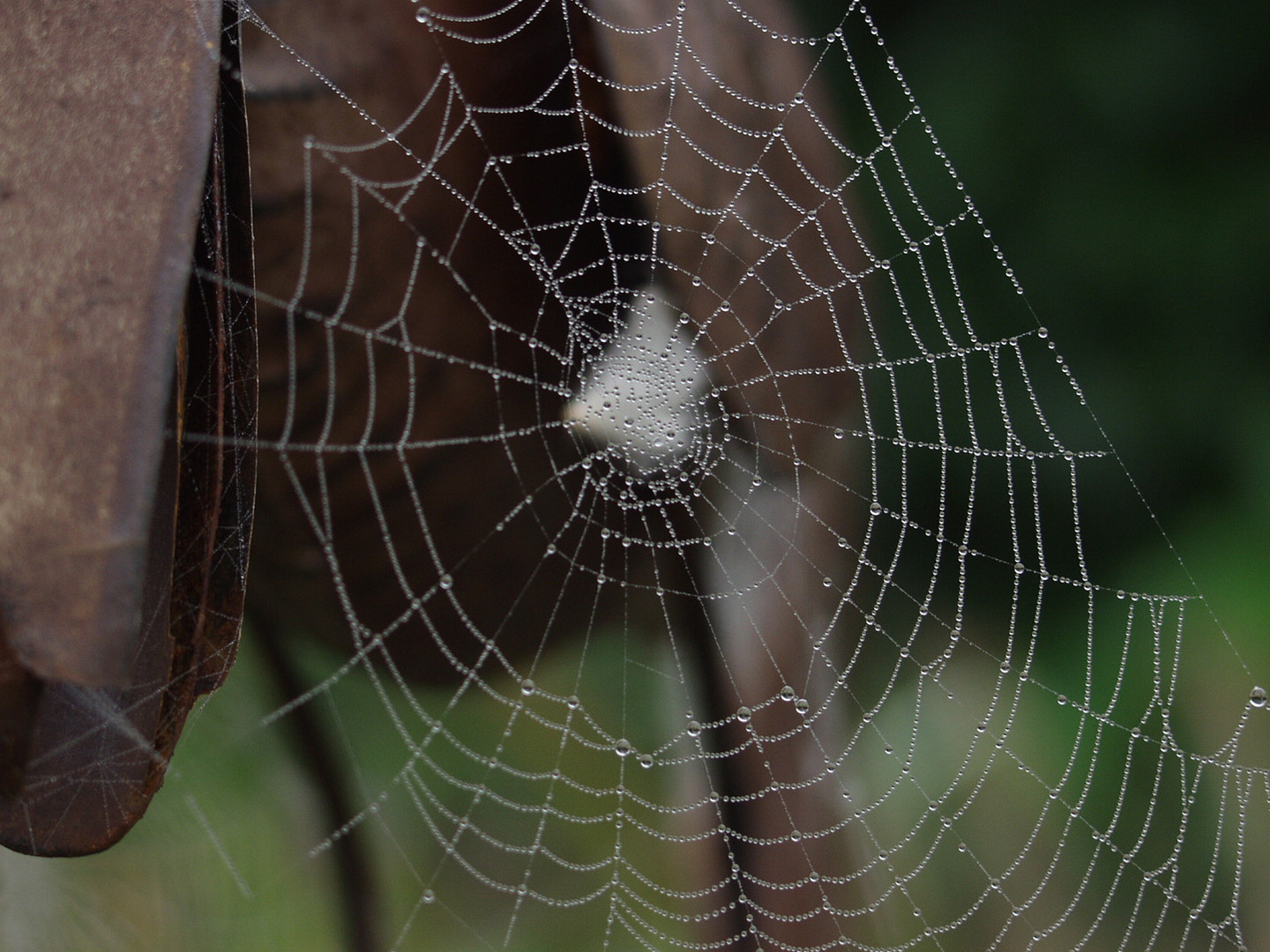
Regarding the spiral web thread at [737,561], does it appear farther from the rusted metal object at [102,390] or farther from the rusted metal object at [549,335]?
the rusted metal object at [102,390]

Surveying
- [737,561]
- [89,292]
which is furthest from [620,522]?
[89,292]

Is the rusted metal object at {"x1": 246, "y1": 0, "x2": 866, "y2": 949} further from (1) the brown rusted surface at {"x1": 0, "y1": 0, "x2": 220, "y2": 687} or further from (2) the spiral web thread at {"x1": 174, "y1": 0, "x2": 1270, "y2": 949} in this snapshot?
(1) the brown rusted surface at {"x1": 0, "y1": 0, "x2": 220, "y2": 687}

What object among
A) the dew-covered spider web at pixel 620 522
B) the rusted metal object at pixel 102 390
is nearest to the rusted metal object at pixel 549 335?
the dew-covered spider web at pixel 620 522

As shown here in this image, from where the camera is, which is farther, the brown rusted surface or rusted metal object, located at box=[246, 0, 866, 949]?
rusted metal object, located at box=[246, 0, 866, 949]

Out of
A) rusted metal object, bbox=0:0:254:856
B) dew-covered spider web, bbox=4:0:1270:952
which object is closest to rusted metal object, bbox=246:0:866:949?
dew-covered spider web, bbox=4:0:1270:952

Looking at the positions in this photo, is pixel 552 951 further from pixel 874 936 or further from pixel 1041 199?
pixel 1041 199

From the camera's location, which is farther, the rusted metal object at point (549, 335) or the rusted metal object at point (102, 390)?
the rusted metal object at point (549, 335)

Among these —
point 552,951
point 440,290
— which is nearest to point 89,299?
point 440,290
